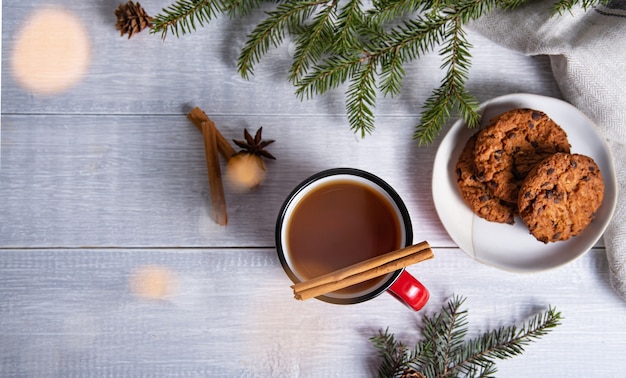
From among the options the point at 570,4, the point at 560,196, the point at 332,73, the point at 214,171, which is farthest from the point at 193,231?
the point at 570,4

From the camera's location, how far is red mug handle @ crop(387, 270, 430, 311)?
40.2 inches

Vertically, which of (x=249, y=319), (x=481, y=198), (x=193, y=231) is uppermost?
(x=481, y=198)

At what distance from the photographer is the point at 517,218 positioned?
1.12m

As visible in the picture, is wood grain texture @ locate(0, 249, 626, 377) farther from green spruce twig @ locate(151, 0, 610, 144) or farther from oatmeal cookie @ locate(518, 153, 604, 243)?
green spruce twig @ locate(151, 0, 610, 144)

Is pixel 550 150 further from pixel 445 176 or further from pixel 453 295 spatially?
pixel 453 295

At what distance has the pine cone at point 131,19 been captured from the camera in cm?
116

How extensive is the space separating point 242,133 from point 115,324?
0.46 m

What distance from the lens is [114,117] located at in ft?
3.92

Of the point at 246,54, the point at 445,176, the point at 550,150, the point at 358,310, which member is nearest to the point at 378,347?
the point at 358,310

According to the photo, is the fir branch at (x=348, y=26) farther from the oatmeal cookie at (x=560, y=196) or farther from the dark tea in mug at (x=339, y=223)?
the oatmeal cookie at (x=560, y=196)

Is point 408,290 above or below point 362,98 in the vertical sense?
below

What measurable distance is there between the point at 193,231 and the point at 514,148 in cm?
64

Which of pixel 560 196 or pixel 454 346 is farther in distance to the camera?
pixel 454 346

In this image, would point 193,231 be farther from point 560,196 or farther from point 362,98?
point 560,196
